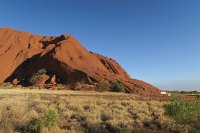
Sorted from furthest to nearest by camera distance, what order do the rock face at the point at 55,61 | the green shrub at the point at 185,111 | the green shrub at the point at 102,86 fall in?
the rock face at the point at 55,61
the green shrub at the point at 102,86
the green shrub at the point at 185,111

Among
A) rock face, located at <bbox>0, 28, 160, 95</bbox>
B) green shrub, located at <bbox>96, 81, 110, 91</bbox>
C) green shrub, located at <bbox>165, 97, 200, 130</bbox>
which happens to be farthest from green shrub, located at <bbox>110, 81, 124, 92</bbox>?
green shrub, located at <bbox>165, 97, 200, 130</bbox>

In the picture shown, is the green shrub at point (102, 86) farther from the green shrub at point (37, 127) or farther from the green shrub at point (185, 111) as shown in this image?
the green shrub at point (37, 127)

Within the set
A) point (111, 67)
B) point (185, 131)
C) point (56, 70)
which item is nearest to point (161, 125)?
point (185, 131)

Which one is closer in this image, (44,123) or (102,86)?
(44,123)

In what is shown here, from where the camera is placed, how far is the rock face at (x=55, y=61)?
80.9 m

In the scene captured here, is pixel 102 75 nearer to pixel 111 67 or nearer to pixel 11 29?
pixel 111 67

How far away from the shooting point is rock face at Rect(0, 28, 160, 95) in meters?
80.9

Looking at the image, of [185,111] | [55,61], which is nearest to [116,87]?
[55,61]

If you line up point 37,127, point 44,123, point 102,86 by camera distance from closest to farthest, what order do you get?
1. point 37,127
2. point 44,123
3. point 102,86

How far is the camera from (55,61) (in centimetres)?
8594

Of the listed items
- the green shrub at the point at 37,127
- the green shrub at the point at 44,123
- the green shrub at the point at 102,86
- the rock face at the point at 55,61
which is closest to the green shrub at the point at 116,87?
the green shrub at the point at 102,86

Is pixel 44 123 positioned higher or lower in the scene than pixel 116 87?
lower

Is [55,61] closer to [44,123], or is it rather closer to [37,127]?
[44,123]

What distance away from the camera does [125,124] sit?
14.8 meters
